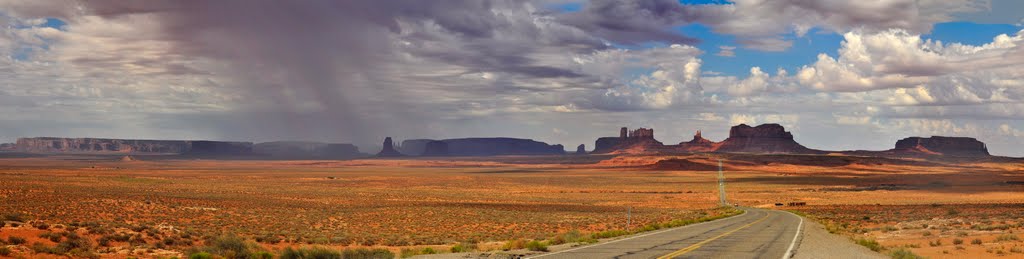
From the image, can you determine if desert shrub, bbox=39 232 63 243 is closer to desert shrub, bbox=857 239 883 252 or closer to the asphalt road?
the asphalt road

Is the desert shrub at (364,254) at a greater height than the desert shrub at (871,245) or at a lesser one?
greater

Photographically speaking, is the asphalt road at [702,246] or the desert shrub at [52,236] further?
the desert shrub at [52,236]

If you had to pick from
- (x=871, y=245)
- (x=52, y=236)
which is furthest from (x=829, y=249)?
(x=52, y=236)

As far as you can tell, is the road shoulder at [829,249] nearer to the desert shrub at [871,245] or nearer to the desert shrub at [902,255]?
the desert shrub at [871,245]

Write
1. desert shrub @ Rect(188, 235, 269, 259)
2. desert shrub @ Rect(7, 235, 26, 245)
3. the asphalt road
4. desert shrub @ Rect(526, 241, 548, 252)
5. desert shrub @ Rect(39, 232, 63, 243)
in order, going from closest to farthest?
1. desert shrub @ Rect(188, 235, 269, 259)
2. the asphalt road
3. desert shrub @ Rect(7, 235, 26, 245)
4. desert shrub @ Rect(526, 241, 548, 252)
5. desert shrub @ Rect(39, 232, 63, 243)

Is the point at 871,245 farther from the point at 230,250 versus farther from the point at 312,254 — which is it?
the point at 230,250

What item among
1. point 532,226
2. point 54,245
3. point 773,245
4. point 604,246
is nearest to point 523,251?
point 604,246

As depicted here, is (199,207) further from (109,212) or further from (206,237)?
(206,237)

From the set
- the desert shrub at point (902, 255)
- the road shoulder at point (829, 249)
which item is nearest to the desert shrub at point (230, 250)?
the road shoulder at point (829, 249)

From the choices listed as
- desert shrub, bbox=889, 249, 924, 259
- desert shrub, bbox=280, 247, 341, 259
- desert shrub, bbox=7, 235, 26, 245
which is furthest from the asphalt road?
desert shrub, bbox=7, 235, 26, 245

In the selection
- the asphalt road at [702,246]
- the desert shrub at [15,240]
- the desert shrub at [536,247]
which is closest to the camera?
the asphalt road at [702,246]

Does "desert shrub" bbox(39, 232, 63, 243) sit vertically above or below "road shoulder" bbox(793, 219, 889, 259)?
above

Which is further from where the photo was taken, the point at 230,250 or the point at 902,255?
the point at 902,255

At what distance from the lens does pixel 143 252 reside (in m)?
22.3
